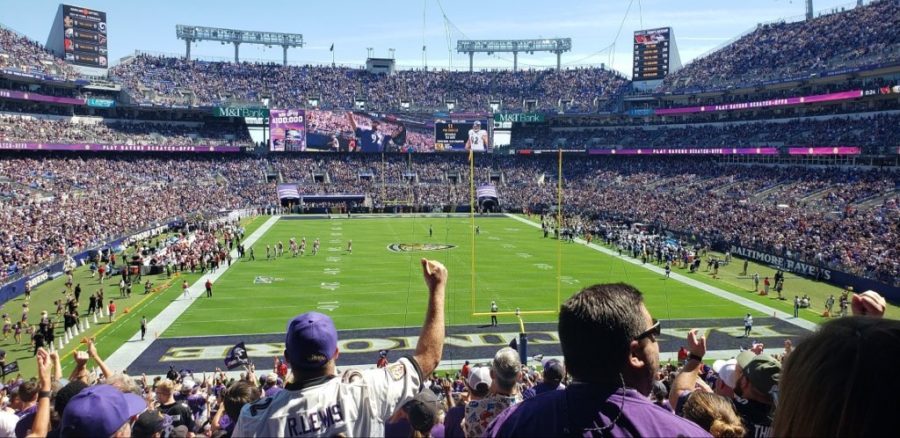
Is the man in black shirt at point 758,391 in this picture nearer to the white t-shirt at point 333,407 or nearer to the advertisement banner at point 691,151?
the white t-shirt at point 333,407

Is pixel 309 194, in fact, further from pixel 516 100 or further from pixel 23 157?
pixel 516 100

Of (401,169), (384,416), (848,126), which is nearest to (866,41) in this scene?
(848,126)

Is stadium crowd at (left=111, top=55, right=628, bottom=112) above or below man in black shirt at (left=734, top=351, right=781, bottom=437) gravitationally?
above

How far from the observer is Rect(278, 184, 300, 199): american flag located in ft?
235

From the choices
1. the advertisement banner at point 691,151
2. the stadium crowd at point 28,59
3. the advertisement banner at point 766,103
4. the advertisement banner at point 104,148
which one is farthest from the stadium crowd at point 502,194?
the stadium crowd at point 28,59

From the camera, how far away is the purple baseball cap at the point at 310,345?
3.22 meters

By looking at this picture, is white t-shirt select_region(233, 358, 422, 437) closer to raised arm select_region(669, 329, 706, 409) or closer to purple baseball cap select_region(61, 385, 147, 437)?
purple baseball cap select_region(61, 385, 147, 437)

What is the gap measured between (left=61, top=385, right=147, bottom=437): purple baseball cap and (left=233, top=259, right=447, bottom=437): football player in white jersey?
70cm

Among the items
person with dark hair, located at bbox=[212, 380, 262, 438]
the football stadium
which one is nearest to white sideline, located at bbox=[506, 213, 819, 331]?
the football stadium

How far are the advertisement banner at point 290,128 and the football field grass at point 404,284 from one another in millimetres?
30797

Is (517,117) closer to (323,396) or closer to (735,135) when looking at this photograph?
(735,135)

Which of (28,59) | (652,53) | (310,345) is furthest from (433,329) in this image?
(652,53)

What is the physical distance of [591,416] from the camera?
7.63 ft

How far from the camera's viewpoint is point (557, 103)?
93.9 metres
